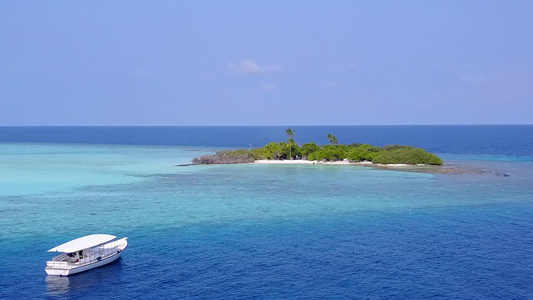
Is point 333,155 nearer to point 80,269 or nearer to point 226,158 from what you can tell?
point 226,158

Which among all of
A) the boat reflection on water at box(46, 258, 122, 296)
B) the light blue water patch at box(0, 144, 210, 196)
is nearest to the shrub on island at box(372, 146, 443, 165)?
the light blue water patch at box(0, 144, 210, 196)

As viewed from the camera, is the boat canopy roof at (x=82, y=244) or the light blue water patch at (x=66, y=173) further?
the light blue water patch at (x=66, y=173)

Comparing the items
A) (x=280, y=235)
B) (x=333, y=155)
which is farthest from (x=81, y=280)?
(x=333, y=155)

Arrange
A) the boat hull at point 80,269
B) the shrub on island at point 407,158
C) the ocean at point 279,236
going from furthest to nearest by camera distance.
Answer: the shrub on island at point 407,158, the boat hull at point 80,269, the ocean at point 279,236

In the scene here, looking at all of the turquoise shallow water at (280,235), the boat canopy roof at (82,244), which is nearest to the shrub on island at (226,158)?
the turquoise shallow water at (280,235)

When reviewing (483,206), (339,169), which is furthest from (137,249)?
(339,169)

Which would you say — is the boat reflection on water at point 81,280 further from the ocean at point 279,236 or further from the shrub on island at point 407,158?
the shrub on island at point 407,158

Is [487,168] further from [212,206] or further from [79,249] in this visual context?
[79,249]
